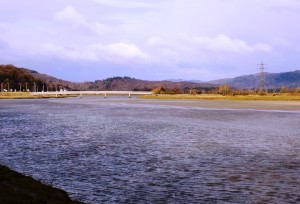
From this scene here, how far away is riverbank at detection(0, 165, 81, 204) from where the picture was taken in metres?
7.95

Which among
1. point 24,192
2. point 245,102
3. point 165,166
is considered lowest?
point 165,166

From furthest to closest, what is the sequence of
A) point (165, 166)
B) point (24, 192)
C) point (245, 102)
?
point (245, 102)
point (165, 166)
point (24, 192)

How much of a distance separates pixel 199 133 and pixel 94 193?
1581 centimetres

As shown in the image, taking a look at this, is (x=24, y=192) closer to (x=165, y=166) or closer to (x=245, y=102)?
(x=165, y=166)

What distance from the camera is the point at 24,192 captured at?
28.6 ft

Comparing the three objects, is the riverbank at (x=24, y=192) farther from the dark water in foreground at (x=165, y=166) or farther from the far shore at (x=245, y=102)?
the far shore at (x=245, y=102)

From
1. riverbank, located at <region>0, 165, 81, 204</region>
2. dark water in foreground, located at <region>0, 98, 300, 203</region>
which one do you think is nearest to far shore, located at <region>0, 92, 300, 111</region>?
dark water in foreground, located at <region>0, 98, 300, 203</region>

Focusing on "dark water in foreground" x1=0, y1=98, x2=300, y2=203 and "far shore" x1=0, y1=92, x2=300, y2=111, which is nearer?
"dark water in foreground" x1=0, y1=98, x2=300, y2=203

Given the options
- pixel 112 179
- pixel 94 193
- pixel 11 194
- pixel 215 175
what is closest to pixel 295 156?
pixel 215 175

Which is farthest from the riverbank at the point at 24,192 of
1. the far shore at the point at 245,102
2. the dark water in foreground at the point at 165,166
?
the far shore at the point at 245,102

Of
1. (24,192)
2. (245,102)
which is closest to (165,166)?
(24,192)

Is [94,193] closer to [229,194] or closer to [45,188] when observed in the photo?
[45,188]

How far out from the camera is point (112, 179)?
41.4 ft

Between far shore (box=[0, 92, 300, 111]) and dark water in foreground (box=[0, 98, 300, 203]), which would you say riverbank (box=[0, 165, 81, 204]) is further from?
far shore (box=[0, 92, 300, 111])
